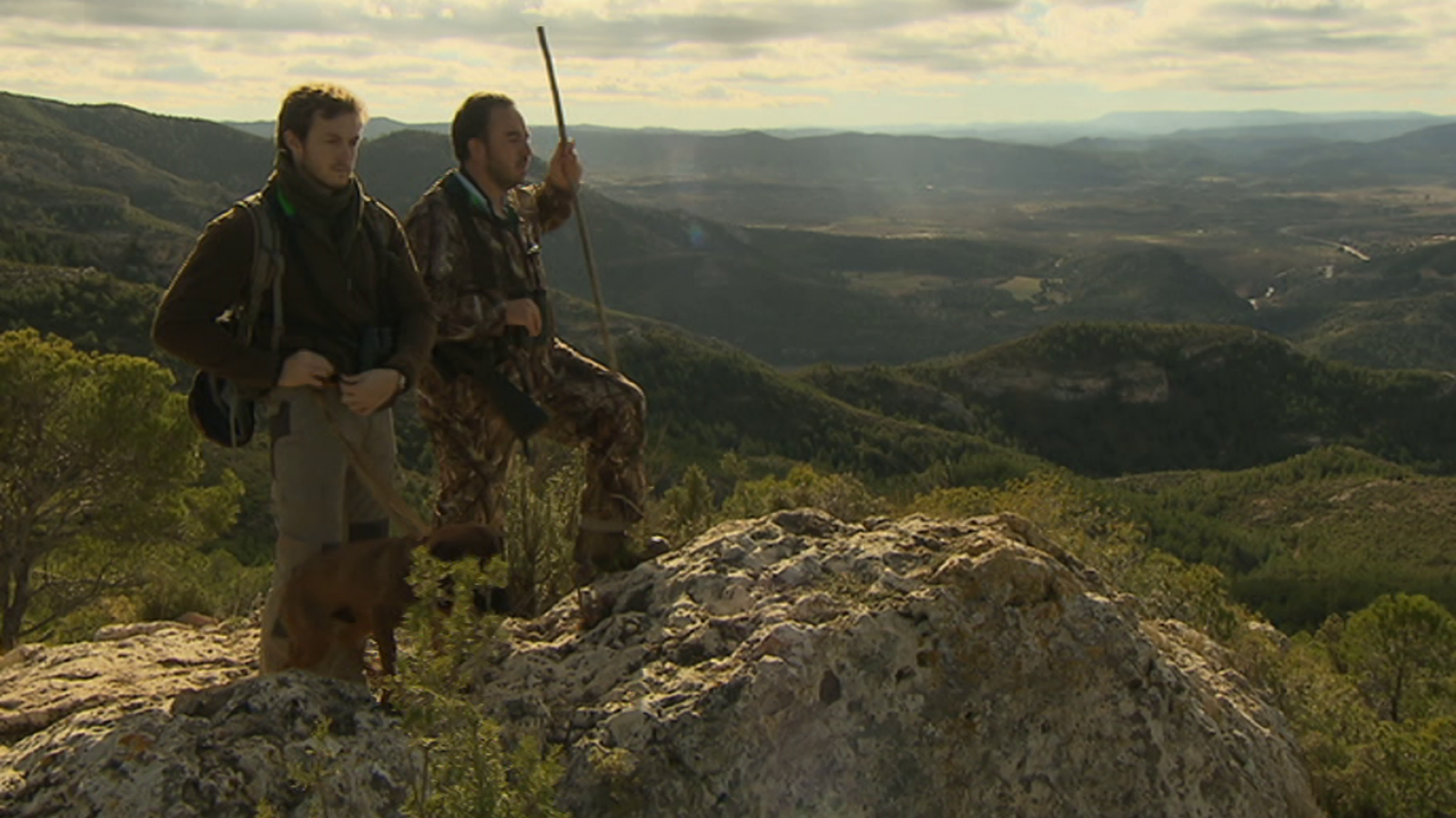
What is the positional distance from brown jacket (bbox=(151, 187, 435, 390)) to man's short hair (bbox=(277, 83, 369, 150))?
0.21 metres

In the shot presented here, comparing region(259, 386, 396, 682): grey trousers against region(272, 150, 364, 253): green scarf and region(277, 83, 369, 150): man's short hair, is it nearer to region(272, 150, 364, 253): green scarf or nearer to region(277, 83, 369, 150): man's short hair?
region(272, 150, 364, 253): green scarf

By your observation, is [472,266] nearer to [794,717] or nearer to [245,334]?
[245,334]

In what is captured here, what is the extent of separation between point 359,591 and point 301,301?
0.94 meters

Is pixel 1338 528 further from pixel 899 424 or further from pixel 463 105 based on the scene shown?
pixel 463 105

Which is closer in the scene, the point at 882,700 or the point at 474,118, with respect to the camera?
the point at 882,700

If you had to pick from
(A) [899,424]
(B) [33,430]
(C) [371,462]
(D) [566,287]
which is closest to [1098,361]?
(A) [899,424]

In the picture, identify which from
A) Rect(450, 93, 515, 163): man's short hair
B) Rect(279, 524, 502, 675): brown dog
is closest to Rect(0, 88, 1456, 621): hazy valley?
Rect(450, 93, 515, 163): man's short hair

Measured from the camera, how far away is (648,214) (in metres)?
170

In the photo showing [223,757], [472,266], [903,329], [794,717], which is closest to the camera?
[223,757]

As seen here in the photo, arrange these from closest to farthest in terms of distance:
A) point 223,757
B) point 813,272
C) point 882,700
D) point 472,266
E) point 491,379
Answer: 1. point 223,757
2. point 882,700
3. point 491,379
4. point 472,266
5. point 813,272

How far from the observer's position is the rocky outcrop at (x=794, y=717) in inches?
110

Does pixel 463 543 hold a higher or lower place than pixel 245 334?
lower

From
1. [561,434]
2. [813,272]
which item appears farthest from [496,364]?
[813,272]

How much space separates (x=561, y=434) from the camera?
4492mm
